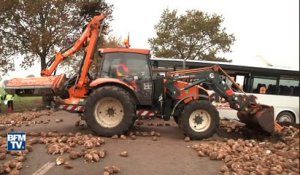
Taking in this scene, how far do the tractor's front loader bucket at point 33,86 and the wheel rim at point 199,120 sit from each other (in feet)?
12.2

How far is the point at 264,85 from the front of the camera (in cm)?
2133

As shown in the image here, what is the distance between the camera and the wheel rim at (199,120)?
11484 millimetres

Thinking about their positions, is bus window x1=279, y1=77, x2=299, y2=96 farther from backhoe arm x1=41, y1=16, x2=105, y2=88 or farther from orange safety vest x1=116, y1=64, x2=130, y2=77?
orange safety vest x1=116, y1=64, x2=130, y2=77

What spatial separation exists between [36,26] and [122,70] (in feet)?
65.5

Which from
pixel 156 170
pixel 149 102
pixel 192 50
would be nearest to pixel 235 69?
pixel 149 102

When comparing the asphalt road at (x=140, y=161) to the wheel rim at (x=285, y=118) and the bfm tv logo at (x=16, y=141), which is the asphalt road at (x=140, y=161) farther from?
the wheel rim at (x=285, y=118)

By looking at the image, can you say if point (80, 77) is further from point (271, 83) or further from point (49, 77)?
point (271, 83)

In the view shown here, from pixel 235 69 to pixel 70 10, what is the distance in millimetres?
15111

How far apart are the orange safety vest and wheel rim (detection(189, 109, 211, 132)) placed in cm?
212

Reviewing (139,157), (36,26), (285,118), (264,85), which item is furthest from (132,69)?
(36,26)

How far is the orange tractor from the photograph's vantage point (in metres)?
11.3

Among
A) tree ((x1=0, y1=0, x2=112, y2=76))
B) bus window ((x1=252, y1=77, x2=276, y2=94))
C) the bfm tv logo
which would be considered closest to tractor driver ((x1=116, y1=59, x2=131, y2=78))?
the bfm tv logo

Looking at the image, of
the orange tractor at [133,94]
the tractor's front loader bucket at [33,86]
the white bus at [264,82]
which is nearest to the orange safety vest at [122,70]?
the orange tractor at [133,94]

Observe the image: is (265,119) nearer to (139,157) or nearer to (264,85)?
(139,157)
